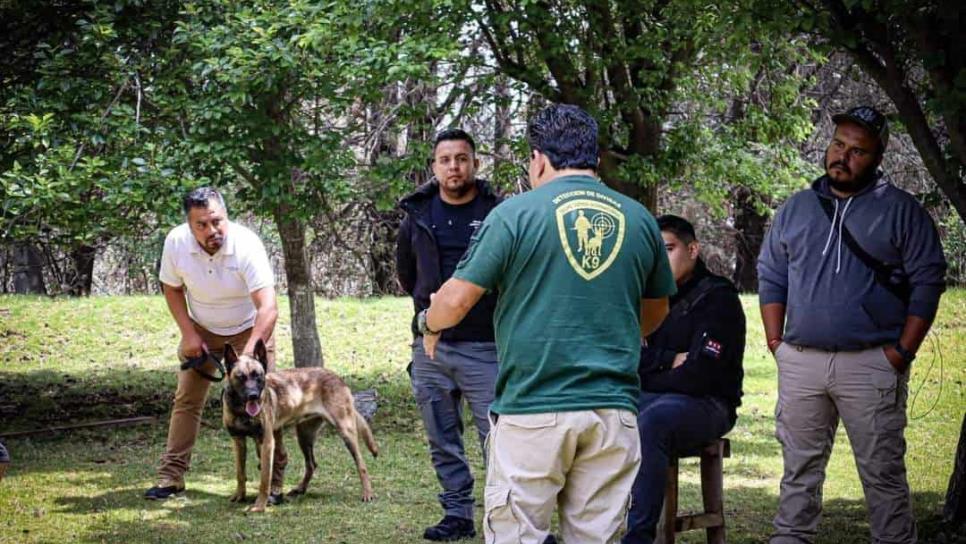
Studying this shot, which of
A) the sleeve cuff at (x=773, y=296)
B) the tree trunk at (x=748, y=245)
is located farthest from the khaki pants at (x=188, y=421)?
the tree trunk at (x=748, y=245)

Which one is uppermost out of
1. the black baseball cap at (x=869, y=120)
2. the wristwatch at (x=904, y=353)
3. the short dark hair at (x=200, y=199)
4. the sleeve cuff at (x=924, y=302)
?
the black baseball cap at (x=869, y=120)

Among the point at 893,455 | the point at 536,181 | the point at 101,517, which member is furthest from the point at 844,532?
the point at 101,517

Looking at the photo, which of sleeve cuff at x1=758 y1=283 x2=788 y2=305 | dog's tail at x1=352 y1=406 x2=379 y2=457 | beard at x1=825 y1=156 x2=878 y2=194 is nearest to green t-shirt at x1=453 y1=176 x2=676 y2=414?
beard at x1=825 y1=156 x2=878 y2=194

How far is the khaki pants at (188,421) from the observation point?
762 centimetres

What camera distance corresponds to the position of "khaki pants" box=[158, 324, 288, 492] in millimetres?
7621

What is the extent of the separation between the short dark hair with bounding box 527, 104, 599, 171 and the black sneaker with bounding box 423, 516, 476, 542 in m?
3.00

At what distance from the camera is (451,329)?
598 centimetres

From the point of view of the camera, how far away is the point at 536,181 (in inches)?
152

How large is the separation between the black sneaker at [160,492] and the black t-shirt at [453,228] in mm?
2813

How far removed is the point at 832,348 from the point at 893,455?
53 cm

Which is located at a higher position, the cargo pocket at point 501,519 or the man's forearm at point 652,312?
the man's forearm at point 652,312

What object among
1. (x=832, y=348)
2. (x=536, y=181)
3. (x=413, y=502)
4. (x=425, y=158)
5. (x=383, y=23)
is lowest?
(x=413, y=502)

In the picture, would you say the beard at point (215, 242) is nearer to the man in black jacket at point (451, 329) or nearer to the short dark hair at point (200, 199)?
the short dark hair at point (200, 199)

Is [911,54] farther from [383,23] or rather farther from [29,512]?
[29,512]
